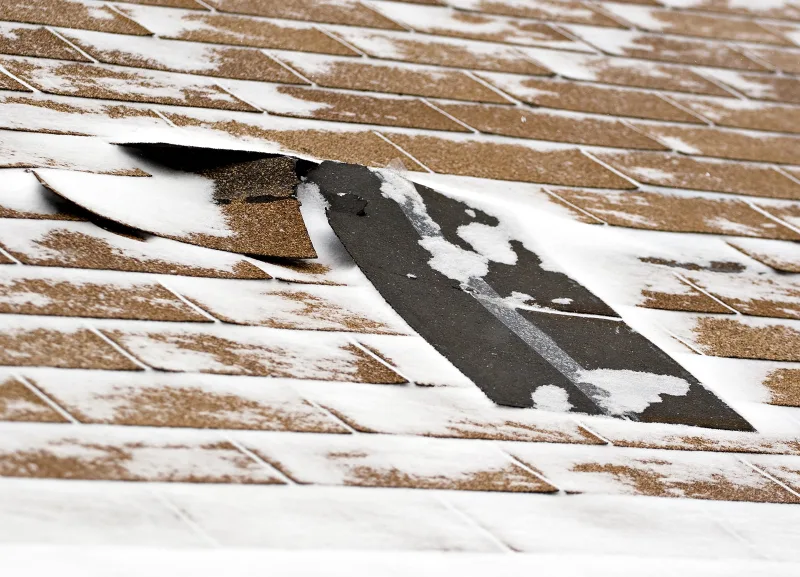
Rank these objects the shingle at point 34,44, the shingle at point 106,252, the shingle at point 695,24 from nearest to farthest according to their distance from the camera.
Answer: the shingle at point 106,252 < the shingle at point 34,44 < the shingle at point 695,24

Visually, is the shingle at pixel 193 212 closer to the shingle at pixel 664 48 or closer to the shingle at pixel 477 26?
the shingle at pixel 477 26

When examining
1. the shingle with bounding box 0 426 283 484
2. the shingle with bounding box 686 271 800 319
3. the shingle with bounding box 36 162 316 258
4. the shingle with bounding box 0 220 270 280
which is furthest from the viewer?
the shingle with bounding box 686 271 800 319

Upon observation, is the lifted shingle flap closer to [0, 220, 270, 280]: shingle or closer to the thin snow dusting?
the thin snow dusting

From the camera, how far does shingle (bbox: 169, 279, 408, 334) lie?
Result: 5.87ft

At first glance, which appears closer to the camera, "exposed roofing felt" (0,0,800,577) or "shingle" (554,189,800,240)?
"exposed roofing felt" (0,0,800,577)

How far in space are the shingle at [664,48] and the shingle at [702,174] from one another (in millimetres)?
593

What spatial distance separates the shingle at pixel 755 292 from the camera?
7.42 feet

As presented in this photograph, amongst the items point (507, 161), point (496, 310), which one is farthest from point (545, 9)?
point (496, 310)

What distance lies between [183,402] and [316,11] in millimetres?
1677

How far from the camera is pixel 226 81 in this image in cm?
250

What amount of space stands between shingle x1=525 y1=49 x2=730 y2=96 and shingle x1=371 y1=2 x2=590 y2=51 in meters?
0.07

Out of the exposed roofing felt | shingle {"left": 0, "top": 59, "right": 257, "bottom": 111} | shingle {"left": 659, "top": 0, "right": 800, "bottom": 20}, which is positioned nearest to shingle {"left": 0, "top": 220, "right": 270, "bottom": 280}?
the exposed roofing felt

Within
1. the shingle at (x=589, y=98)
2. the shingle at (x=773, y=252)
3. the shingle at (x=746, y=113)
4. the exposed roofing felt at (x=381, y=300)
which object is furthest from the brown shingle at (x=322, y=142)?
the shingle at (x=746, y=113)

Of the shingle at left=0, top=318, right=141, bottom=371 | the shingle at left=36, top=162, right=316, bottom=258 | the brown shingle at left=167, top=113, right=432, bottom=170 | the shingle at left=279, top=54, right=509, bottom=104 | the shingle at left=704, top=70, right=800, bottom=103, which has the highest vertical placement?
the shingle at left=704, top=70, right=800, bottom=103
